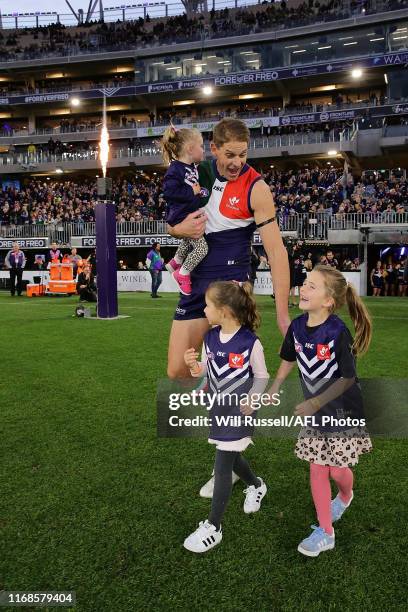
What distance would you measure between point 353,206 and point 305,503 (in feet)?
80.0

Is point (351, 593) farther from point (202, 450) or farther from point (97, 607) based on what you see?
point (202, 450)

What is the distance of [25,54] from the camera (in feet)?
166

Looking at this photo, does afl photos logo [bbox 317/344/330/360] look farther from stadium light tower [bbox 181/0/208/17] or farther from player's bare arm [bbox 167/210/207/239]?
stadium light tower [bbox 181/0/208/17]

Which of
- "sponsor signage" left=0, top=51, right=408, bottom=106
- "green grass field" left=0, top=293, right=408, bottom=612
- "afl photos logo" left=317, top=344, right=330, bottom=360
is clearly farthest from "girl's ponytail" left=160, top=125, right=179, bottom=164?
"sponsor signage" left=0, top=51, right=408, bottom=106

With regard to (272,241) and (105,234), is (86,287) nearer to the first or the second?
(105,234)

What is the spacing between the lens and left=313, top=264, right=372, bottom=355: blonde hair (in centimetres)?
278

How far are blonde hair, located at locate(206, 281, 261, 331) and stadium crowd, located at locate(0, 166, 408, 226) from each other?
2182cm

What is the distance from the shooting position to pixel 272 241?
3158 millimetres

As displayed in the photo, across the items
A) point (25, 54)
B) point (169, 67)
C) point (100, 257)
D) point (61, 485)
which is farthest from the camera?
Result: point (25, 54)

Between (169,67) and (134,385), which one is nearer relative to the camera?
(134,385)

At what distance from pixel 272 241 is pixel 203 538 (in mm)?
1672

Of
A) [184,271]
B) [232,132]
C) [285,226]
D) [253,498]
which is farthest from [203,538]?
[285,226]

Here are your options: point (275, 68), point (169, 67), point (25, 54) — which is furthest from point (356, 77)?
point (25, 54)

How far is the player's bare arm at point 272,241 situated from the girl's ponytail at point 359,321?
39 cm
